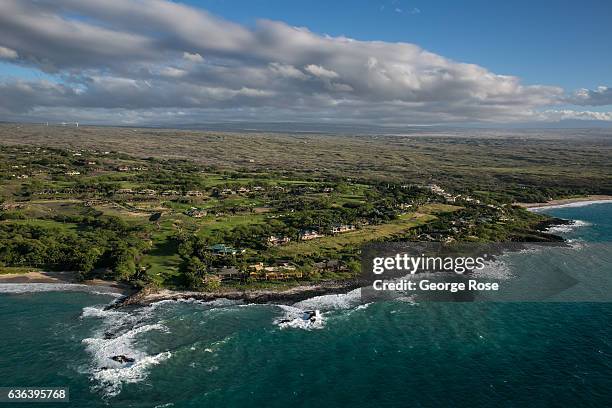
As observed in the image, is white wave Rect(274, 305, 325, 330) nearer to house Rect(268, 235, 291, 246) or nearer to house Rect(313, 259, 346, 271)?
house Rect(313, 259, 346, 271)

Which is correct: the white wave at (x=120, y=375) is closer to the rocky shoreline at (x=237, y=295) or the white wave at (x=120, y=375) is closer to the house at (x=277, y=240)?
the rocky shoreline at (x=237, y=295)

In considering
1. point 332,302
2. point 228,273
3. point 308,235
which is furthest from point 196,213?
point 332,302

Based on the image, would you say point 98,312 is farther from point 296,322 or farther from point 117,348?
point 296,322

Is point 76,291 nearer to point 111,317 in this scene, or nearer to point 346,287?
point 111,317

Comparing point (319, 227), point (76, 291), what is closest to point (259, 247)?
point (319, 227)

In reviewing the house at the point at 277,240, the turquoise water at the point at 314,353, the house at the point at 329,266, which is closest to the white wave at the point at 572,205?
the turquoise water at the point at 314,353
